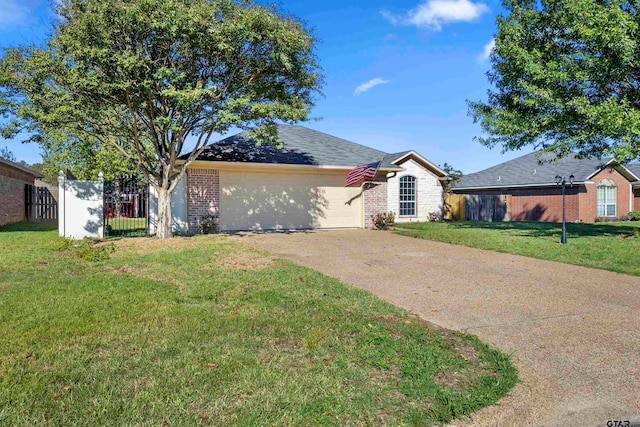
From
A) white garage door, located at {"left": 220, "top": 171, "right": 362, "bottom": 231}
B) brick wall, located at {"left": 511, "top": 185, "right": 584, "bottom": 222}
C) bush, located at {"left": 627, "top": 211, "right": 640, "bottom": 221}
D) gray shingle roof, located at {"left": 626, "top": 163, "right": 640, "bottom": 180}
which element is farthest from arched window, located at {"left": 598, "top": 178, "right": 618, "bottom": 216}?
white garage door, located at {"left": 220, "top": 171, "right": 362, "bottom": 231}

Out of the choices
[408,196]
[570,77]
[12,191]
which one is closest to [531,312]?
[570,77]

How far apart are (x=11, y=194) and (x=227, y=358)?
21.6 m

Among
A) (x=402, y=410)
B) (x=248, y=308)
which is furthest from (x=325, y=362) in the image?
(x=248, y=308)

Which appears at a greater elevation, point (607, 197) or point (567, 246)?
point (607, 197)

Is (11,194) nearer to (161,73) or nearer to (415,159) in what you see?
(161,73)

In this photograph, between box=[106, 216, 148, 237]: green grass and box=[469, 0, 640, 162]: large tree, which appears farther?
box=[106, 216, 148, 237]: green grass

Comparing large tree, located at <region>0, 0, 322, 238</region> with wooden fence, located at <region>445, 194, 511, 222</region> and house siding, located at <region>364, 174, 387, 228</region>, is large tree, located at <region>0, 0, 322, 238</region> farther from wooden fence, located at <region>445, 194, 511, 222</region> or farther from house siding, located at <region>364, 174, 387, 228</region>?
wooden fence, located at <region>445, 194, 511, 222</region>

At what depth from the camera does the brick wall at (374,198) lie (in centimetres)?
1862

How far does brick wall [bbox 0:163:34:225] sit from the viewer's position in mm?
19062

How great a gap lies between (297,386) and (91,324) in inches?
108

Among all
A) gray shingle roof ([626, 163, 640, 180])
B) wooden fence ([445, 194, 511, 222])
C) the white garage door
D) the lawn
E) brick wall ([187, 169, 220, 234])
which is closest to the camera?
the lawn

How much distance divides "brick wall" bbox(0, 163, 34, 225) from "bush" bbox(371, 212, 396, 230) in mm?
16174

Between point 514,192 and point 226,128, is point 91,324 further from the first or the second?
point 514,192

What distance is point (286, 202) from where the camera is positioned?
17.2 meters
